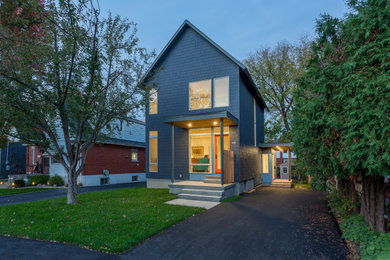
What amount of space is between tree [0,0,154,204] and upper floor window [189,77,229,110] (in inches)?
149

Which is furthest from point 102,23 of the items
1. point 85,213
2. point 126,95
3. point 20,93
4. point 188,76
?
point 85,213

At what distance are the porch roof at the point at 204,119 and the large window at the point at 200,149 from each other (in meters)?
0.64

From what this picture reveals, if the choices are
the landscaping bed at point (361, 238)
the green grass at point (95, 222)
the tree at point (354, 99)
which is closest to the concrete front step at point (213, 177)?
the green grass at point (95, 222)

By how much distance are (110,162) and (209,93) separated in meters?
10.1

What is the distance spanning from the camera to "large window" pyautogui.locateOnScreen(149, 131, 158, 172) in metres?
12.6

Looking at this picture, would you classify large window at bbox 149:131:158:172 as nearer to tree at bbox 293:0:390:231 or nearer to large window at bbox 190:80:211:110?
large window at bbox 190:80:211:110

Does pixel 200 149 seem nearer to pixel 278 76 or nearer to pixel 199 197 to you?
pixel 199 197

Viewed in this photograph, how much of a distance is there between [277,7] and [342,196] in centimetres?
8200

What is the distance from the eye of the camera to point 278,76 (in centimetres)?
1994

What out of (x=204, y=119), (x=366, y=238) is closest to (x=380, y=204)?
(x=366, y=238)

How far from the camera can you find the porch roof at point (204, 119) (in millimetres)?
9240

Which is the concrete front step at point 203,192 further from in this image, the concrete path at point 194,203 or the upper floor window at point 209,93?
the upper floor window at point 209,93

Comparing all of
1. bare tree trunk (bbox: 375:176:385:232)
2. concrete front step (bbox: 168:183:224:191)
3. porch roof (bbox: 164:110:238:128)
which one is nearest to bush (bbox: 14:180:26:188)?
concrete front step (bbox: 168:183:224:191)

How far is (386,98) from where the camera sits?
3.36m
